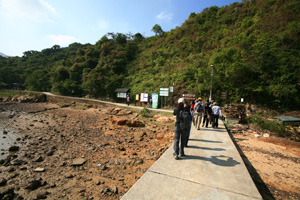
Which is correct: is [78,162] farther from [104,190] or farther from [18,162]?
[18,162]

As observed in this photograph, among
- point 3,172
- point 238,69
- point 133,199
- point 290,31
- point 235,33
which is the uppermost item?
point 235,33

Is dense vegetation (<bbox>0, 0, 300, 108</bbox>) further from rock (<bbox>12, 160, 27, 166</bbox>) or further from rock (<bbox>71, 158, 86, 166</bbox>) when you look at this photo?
rock (<bbox>12, 160, 27, 166</bbox>)

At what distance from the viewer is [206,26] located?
3138 cm

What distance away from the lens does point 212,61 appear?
1758 cm

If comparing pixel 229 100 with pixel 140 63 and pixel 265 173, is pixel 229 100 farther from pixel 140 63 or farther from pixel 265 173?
pixel 140 63

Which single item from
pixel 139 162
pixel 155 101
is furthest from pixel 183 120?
pixel 155 101

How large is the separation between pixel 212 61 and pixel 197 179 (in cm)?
1800

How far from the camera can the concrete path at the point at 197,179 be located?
2410 millimetres

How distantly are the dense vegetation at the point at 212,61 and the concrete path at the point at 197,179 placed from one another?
13574 mm

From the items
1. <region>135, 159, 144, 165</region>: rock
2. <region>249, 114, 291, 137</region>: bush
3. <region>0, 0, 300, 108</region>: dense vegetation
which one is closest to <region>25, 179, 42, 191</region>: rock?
<region>135, 159, 144, 165</region>: rock

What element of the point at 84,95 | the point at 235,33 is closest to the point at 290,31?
the point at 235,33

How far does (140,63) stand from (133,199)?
107 ft

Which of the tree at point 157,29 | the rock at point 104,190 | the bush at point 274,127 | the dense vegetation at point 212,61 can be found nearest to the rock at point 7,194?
the rock at point 104,190

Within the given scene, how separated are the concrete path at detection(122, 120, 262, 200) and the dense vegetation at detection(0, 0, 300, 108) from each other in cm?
1357
